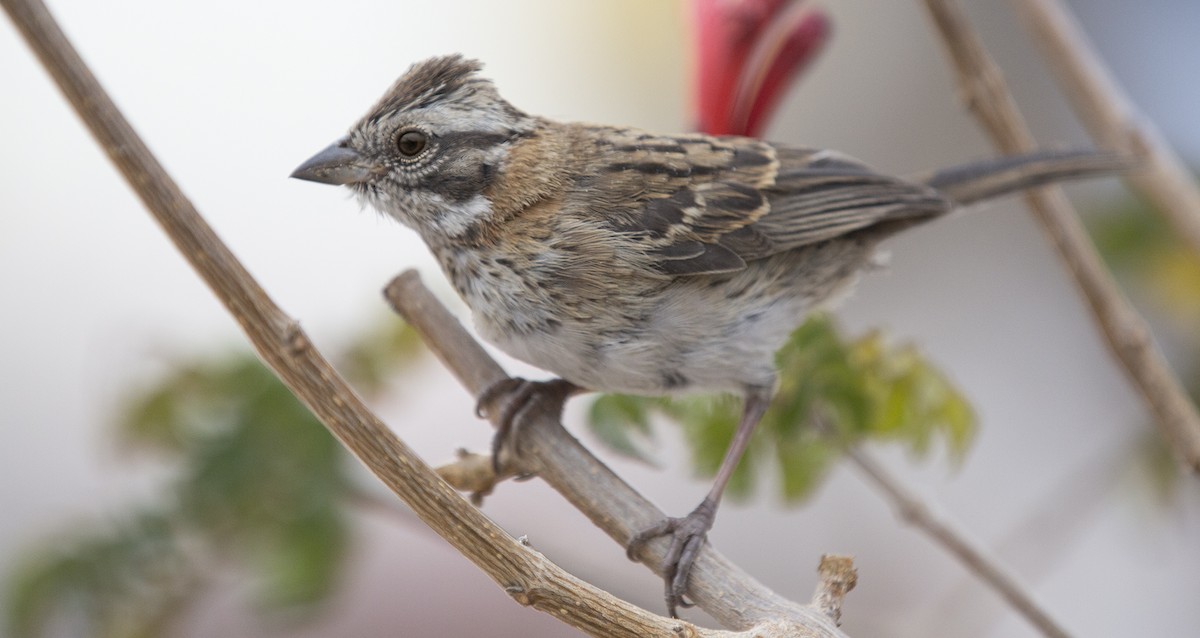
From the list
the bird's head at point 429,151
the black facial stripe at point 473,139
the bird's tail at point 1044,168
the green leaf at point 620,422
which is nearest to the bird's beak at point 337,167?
the bird's head at point 429,151

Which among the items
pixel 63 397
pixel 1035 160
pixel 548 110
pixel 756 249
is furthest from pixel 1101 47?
pixel 63 397

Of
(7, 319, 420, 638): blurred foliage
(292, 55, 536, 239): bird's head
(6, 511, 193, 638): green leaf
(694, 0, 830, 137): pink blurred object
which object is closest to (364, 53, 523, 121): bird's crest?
(292, 55, 536, 239): bird's head

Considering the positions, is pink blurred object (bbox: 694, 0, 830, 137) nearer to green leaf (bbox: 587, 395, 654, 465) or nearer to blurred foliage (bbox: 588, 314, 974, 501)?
blurred foliage (bbox: 588, 314, 974, 501)

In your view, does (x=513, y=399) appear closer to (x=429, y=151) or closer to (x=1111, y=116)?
(x=429, y=151)

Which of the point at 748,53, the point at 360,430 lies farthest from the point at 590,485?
the point at 748,53

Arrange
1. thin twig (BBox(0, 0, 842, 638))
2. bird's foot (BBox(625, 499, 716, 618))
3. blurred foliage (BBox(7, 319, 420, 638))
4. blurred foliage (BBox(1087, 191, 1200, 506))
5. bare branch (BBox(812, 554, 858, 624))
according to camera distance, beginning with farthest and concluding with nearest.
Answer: blurred foliage (BBox(1087, 191, 1200, 506)), blurred foliage (BBox(7, 319, 420, 638)), bird's foot (BBox(625, 499, 716, 618)), bare branch (BBox(812, 554, 858, 624)), thin twig (BBox(0, 0, 842, 638))

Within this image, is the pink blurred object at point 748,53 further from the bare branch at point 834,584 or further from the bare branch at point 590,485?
the bare branch at point 834,584

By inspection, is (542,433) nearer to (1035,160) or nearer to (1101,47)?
(1035,160)
